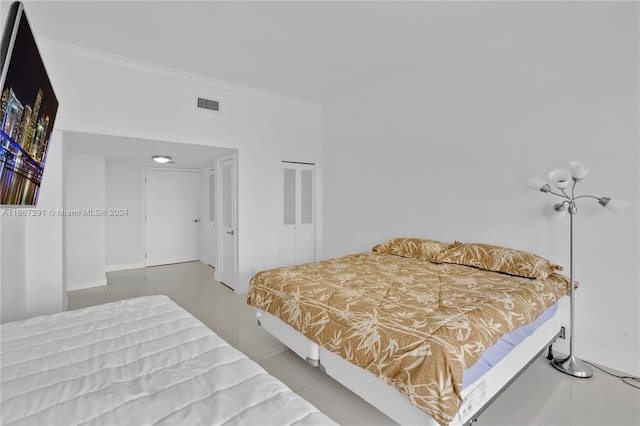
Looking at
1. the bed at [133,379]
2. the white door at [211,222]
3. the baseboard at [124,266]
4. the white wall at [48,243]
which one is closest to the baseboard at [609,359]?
the bed at [133,379]

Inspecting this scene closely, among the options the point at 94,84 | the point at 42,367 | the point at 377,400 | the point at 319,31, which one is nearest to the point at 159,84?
the point at 94,84

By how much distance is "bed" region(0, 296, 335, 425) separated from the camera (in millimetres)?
991

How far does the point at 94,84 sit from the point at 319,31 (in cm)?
250

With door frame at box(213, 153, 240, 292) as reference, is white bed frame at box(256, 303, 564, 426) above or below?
below

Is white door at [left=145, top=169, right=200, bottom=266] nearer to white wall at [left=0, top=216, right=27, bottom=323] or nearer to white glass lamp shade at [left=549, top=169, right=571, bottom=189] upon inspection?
white wall at [left=0, top=216, right=27, bottom=323]

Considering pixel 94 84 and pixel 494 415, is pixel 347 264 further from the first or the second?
pixel 94 84

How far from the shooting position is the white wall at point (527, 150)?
2467 millimetres

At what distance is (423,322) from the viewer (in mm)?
1695

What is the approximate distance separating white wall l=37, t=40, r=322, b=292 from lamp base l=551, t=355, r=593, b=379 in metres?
3.61

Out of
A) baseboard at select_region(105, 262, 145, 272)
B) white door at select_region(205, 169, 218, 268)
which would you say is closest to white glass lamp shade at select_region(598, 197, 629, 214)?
white door at select_region(205, 169, 218, 268)

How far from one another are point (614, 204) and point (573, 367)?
4.29 feet

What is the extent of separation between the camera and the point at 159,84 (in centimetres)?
375

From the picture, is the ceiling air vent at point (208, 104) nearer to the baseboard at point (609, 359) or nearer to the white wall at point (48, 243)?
the white wall at point (48, 243)

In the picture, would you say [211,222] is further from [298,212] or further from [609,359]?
[609,359]
